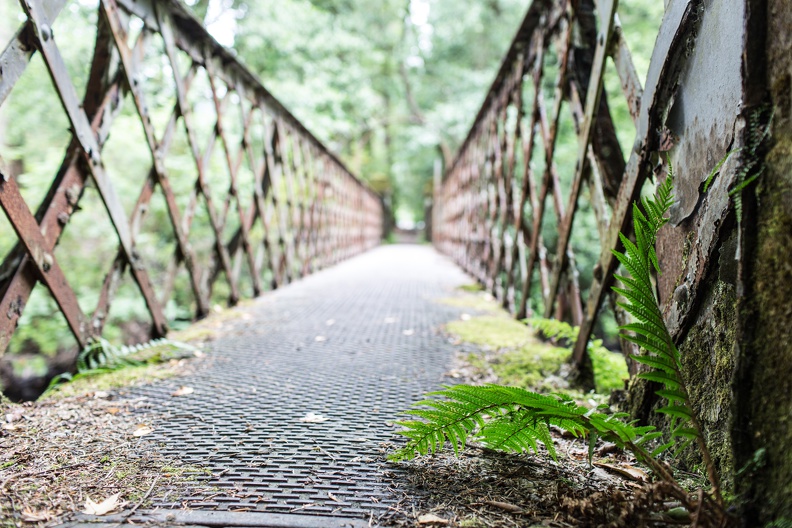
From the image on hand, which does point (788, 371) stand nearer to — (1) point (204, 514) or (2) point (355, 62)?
(1) point (204, 514)

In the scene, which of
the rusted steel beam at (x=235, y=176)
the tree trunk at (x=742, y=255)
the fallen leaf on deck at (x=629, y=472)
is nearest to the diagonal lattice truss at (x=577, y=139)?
the tree trunk at (x=742, y=255)

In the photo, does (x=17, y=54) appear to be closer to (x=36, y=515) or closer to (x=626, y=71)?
(x=36, y=515)

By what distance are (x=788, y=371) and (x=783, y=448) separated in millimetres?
134

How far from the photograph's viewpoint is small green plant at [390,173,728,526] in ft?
3.11

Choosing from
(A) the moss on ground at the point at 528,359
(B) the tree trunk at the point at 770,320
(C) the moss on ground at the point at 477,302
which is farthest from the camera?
(C) the moss on ground at the point at 477,302

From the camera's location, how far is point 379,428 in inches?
61.2

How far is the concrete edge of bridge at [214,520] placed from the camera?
1037 mm

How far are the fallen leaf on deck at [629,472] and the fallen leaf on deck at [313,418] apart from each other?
88cm

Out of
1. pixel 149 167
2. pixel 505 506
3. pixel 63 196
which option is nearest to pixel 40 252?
pixel 63 196

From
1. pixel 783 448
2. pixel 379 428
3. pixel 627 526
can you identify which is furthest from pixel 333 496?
pixel 783 448

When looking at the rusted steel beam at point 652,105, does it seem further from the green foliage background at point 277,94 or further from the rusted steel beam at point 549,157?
the green foliage background at point 277,94

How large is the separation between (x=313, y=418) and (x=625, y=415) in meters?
1.00

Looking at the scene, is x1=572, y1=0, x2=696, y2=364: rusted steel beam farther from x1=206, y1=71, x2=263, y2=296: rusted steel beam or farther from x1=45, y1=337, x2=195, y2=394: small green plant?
x1=206, y1=71, x2=263, y2=296: rusted steel beam

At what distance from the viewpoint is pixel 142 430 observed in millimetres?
1539
